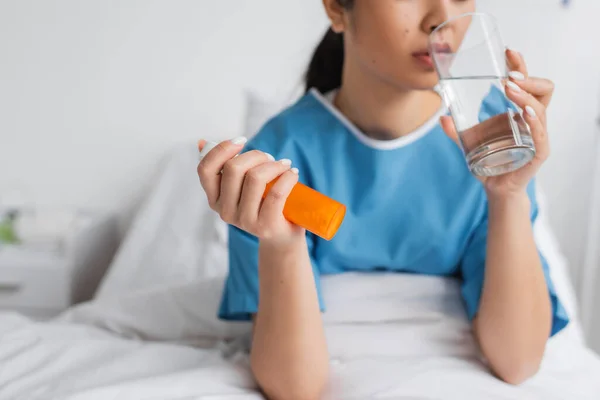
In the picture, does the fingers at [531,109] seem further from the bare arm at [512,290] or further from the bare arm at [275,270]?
the bare arm at [275,270]

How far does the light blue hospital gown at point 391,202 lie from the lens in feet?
2.81

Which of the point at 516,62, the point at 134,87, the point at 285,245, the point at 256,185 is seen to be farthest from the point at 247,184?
the point at 134,87

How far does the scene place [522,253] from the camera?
0.77 meters

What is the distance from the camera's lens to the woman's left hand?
0.64 m

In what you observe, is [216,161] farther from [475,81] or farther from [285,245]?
[475,81]

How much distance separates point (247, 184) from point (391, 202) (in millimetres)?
343

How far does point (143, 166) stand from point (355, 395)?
1.43 m

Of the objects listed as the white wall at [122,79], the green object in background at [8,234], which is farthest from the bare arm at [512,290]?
the green object in background at [8,234]

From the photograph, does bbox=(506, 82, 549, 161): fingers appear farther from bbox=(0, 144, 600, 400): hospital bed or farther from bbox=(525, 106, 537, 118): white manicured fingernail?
bbox=(0, 144, 600, 400): hospital bed

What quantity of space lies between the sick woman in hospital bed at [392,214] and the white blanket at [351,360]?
27 millimetres

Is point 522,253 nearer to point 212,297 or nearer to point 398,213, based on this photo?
point 398,213

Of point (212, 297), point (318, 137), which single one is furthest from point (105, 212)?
point (318, 137)

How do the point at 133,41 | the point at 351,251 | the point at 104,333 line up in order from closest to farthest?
the point at 351,251, the point at 104,333, the point at 133,41

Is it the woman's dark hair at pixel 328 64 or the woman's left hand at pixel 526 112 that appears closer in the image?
the woman's left hand at pixel 526 112
